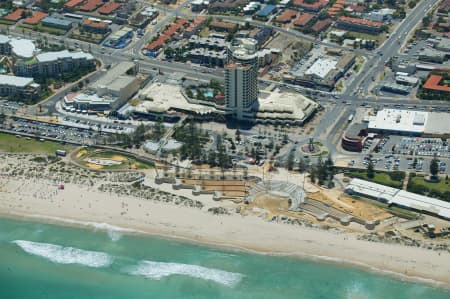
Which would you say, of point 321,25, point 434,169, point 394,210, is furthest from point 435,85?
point 394,210

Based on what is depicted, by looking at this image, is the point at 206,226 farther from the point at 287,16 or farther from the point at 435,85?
the point at 287,16

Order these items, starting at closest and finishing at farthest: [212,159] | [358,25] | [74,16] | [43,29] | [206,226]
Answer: [206,226] → [212,159] → [358,25] → [43,29] → [74,16]

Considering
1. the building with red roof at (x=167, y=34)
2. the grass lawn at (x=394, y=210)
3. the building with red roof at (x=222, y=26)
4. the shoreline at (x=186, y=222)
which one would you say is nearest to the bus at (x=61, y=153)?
the shoreline at (x=186, y=222)

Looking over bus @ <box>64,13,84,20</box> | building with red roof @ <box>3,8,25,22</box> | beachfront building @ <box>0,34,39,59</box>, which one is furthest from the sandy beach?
building with red roof @ <box>3,8,25,22</box>

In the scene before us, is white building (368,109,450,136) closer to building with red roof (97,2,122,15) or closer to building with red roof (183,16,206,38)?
building with red roof (183,16,206,38)

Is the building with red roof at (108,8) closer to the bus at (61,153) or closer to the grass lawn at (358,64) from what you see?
the grass lawn at (358,64)

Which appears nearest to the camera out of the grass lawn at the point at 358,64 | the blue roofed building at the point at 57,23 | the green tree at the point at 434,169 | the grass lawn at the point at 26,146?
the green tree at the point at 434,169
